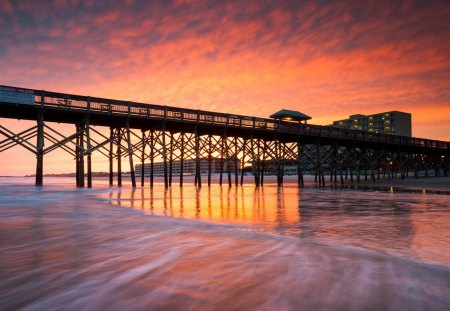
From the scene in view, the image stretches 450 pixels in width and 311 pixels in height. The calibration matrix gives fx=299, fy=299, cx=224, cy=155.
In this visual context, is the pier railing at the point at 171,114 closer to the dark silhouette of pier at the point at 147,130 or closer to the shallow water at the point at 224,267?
the dark silhouette of pier at the point at 147,130

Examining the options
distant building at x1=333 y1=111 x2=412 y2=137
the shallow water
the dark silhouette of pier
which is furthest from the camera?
distant building at x1=333 y1=111 x2=412 y2=137

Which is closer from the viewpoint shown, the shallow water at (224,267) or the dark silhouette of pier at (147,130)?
the shallow water at (224,267)

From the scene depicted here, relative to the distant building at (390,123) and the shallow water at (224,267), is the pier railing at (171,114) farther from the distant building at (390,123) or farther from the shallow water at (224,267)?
the distant building at (390,123)

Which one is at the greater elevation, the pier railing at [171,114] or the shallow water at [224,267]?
the pier railing at [171,114]

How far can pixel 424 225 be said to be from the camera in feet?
24.3

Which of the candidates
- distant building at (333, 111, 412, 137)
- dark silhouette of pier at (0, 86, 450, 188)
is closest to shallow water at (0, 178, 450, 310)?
dark silhouette of pier at (0, 86, 450, 188)

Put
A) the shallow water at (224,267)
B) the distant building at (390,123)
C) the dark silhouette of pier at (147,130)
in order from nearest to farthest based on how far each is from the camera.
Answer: the shallow water at (224,267) < the dark silhouette of pier at (147,130) < the distant building at (390,123)

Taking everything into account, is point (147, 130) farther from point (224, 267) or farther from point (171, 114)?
point (224, 267)

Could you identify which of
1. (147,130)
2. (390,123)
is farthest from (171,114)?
(390,123)

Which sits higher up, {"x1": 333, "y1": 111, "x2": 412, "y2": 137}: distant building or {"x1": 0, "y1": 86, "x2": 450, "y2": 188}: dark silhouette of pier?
{"x1": 333, "y1": 111, "x2": 412, "y2": 137}: distant building

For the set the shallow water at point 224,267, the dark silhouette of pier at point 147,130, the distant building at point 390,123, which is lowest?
the shallow water at point 224,267

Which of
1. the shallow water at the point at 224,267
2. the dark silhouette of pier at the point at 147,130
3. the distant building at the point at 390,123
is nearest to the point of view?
the shallow water at the point at 224,267

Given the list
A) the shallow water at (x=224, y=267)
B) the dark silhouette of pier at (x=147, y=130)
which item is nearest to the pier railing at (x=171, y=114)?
the dark silhouette of pier at (x=147, y=130)

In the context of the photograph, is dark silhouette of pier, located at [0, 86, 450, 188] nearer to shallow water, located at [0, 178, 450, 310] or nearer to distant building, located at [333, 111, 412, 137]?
shallow water, located at [0, 178, 450, 310]
